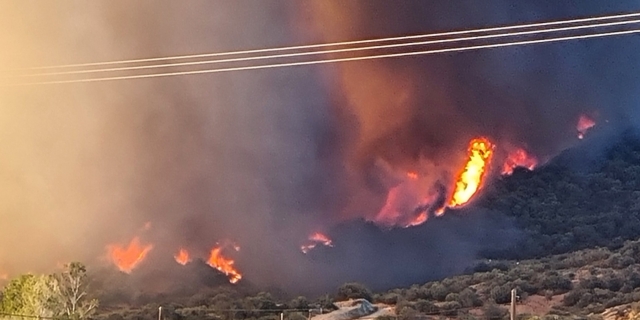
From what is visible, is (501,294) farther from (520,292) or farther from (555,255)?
(555,255)

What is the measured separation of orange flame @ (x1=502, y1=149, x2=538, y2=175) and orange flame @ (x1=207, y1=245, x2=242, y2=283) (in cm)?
589

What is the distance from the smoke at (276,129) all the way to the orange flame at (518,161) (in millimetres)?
197

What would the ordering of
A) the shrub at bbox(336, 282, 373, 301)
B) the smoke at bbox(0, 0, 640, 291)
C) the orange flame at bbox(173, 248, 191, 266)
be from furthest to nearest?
1. the orange flame at bbox(173, 248, 191, 266)
2. the smoke at bbox(0, 0, 640, 291)
3. the shrub at bbox(336, 282, 373, 301)

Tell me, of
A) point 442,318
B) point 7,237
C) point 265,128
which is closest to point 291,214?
point 265,128

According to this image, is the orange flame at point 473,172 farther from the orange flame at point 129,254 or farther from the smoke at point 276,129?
the orange flame at point 129,254

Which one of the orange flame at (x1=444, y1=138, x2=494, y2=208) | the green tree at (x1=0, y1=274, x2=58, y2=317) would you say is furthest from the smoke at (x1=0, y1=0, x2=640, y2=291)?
the green tree at (x1=0, y1=274, x2=58, y2=317)

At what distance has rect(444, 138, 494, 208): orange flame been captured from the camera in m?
16.9

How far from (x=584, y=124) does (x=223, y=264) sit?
7994 mm

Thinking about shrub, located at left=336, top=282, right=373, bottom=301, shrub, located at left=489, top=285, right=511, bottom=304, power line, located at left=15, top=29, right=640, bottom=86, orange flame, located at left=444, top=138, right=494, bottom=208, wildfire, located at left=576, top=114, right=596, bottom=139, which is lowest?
shrub, located at left=489, top=285, right=511, bottom=304

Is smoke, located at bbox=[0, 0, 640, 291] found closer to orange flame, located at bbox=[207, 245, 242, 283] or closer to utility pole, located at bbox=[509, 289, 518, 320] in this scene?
orange flame, located at bbox=[207, 245, 242, 283]

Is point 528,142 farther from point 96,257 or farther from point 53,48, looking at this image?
point 53,48

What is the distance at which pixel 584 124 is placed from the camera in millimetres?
16594

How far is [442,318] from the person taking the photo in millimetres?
15945

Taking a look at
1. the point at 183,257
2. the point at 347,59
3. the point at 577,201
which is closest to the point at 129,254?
the point at 183,257
